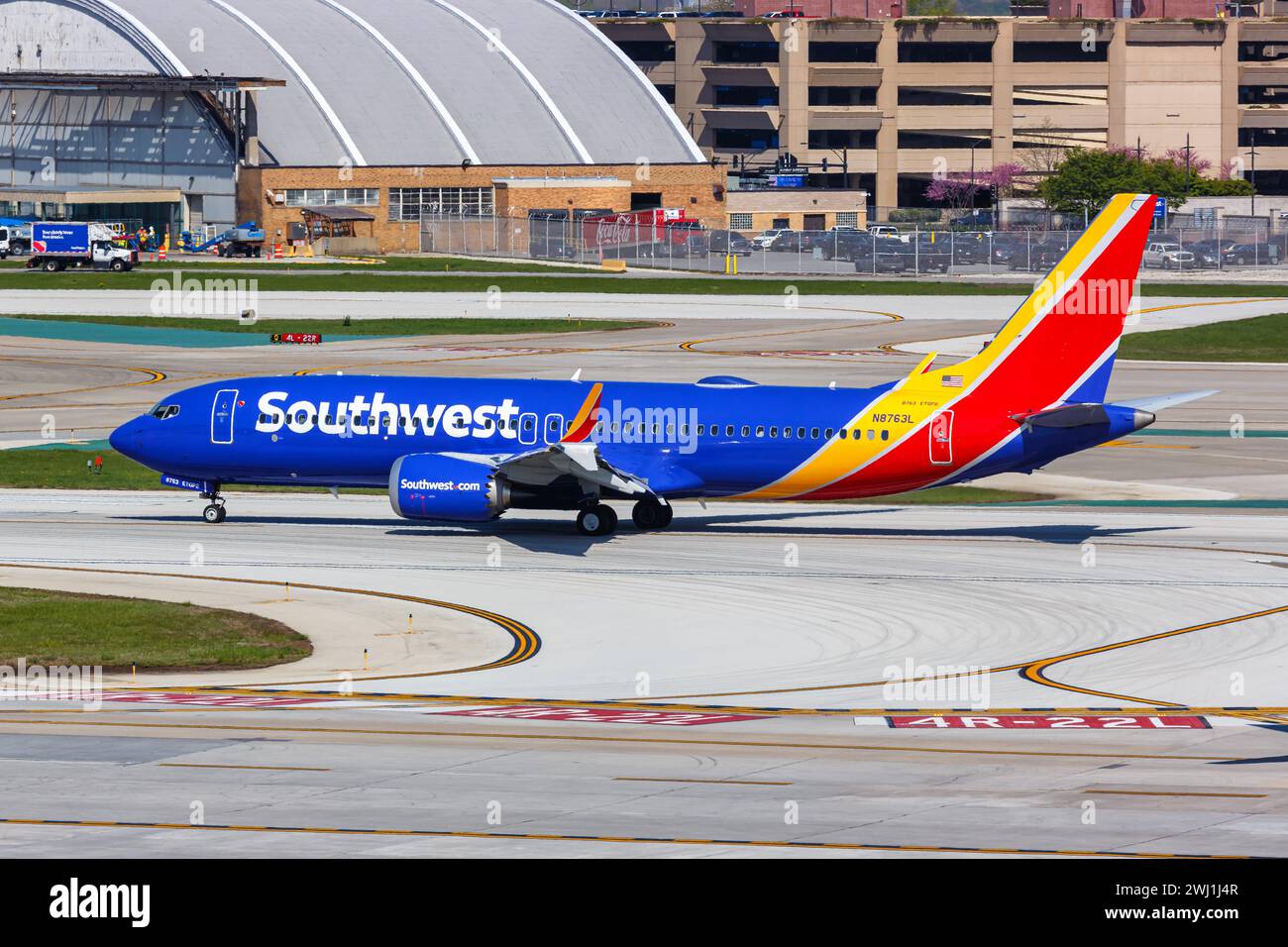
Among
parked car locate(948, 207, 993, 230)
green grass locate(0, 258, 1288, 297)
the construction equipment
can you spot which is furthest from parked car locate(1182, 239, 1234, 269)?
the construction equipment

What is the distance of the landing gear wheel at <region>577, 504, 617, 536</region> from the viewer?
1890 inches

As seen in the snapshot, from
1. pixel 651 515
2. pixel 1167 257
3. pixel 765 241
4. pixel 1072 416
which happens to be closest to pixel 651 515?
pixel 651 515

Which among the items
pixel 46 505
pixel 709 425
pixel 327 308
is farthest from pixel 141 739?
pixel 327 308

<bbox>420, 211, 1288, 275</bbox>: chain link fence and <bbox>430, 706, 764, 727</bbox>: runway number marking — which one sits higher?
<bbox>420, 211, 1288, 275</bbox>: chain link fence

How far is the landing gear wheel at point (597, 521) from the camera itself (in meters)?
48.0

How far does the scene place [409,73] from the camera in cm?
16550

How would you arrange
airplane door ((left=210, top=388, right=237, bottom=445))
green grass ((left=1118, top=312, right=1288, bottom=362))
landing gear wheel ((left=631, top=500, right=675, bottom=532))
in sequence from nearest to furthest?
1. airplane door ((left=210, top=388, right=237, bottom=445))
2. landing gear wheel ((left=631, top=500, right=675, bottom=532))
3. green grass ((left=1118, top=312, right=1288, bottom=362))

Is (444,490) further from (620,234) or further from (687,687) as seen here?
(620,234)

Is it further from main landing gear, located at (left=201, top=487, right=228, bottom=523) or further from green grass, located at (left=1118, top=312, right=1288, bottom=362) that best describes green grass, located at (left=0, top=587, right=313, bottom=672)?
green grass, located at (left=1118, top=312, right=1288, bottom=362)

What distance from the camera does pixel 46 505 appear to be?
52.7 meters

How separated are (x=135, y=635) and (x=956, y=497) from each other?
2882 centimetres

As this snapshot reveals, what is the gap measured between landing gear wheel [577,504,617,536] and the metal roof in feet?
381
